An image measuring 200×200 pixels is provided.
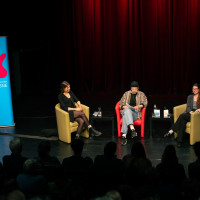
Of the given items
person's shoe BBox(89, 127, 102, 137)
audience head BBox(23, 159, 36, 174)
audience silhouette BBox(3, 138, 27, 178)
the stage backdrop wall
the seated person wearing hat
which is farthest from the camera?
the stage backdrop wall

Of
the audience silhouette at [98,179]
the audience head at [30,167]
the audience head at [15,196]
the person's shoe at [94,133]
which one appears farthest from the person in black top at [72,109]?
the audience head at [15,196]

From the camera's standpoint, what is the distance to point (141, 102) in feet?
23.8

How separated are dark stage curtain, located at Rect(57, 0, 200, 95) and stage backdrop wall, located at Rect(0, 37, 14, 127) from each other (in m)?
1.42

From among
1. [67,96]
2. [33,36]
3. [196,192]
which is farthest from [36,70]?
[196,192]

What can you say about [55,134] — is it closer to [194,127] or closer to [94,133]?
[94,133]

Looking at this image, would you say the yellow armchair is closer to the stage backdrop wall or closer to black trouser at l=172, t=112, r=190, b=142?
black trouser at l=172, t=112, r=190, b=142

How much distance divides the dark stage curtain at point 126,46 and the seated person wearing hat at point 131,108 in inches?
65.4

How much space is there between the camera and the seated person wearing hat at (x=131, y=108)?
6883 millimetres

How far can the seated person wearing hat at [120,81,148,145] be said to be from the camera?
6883 millimetres

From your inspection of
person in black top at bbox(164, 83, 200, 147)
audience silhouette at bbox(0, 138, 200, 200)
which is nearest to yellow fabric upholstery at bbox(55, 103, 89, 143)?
person in black top at bbox(164, 83, 200, 147)

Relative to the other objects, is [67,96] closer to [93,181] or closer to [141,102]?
[141,102]

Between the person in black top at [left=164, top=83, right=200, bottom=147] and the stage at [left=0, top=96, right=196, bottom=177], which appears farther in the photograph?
the person in black top at [left=164, top=83, right=200, bottom=147]

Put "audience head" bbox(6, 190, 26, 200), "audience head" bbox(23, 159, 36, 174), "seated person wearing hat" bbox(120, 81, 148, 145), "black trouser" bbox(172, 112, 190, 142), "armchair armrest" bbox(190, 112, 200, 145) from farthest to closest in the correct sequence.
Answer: "seated person wearing hat" bbox(120, 81, 148, 145) → "black trouser" bbox(172, 112, 190, 142) → "armchair armrest" bbox(190, 112, 200, 145) → "audience head" bbox(23, 159, 36, 174) → "audience head" bbox(6, 190, 26, 200)

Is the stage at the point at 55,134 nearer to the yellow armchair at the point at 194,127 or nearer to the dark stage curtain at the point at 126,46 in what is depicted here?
the yellow armchair at the point at 194,127
